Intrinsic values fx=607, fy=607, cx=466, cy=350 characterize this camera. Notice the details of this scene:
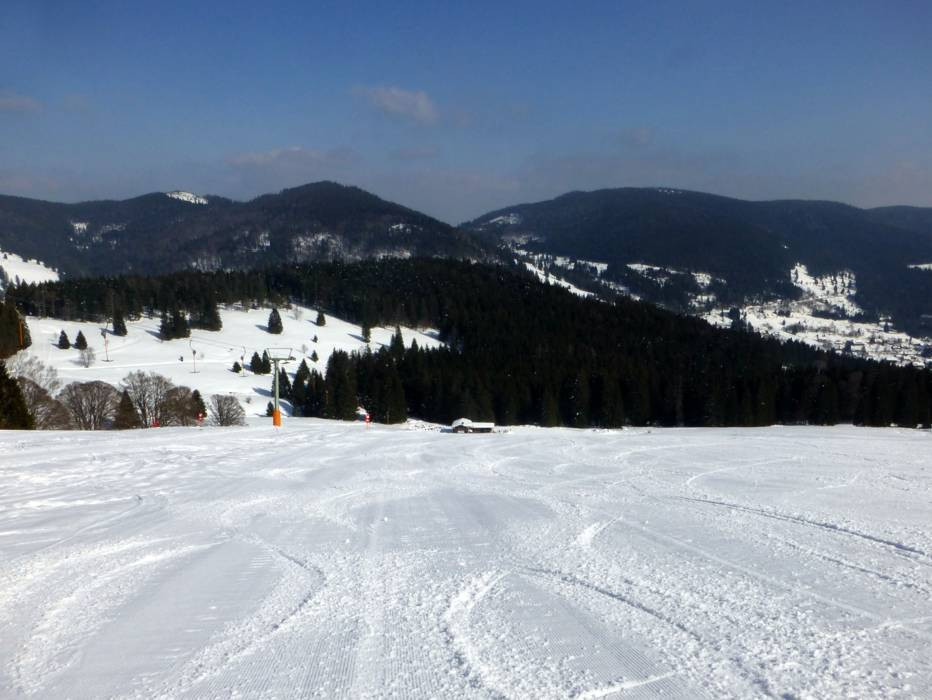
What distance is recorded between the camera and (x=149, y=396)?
55.5 metres

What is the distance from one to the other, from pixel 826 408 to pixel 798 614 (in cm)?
6241

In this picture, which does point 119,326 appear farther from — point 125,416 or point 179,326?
point 125,416

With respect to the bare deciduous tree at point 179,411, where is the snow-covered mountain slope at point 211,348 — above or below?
above

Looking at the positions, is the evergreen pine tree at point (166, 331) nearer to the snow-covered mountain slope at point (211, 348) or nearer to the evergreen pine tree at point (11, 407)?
the snow-covered mountain slope at point (211, 348)

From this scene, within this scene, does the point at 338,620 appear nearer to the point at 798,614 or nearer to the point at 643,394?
the point at 798,614

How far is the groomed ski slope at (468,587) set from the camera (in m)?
4.08

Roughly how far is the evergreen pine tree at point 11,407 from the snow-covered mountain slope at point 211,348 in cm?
3494

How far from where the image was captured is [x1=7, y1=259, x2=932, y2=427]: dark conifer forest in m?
60.6

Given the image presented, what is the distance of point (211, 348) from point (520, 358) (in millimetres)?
48802

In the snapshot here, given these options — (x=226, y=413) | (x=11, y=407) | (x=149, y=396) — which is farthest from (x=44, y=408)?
(x=11, y=407)

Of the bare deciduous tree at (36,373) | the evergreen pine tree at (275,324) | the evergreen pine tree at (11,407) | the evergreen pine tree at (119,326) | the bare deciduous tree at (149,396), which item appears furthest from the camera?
the evergreen pine tree at (275,324)

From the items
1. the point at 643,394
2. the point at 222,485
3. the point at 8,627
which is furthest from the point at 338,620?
the point at 643,394

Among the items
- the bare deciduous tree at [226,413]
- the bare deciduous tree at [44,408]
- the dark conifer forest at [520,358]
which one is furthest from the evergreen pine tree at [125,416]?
the dark conifer forest at [520,358]

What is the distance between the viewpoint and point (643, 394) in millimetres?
62750
